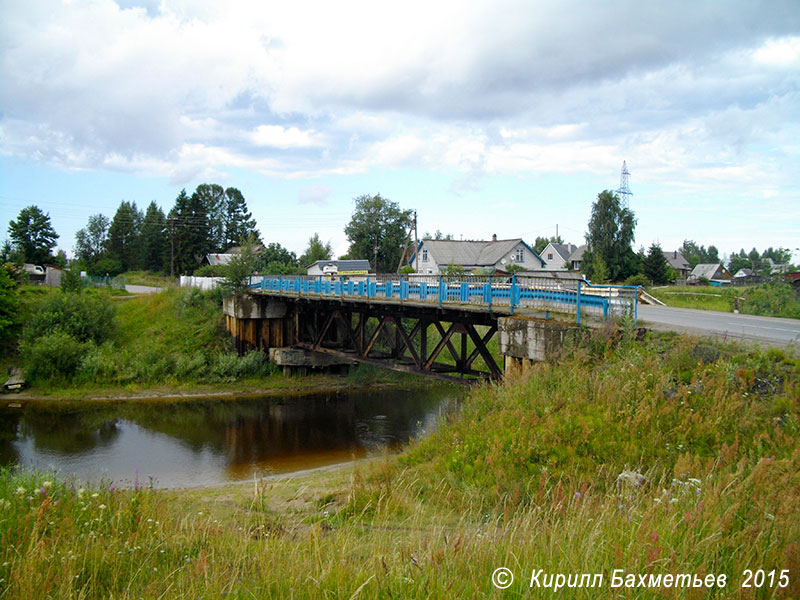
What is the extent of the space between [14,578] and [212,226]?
82.9m

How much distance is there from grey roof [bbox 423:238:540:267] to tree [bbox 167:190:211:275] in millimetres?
32120

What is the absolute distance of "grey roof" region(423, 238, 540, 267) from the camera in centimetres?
5384

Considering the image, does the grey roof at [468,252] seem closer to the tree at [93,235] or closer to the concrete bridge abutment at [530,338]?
the concrete bridge abutment at [530,338]

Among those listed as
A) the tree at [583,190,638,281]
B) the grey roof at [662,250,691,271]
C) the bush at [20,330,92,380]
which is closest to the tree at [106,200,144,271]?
the bush at [20,330,92,380]

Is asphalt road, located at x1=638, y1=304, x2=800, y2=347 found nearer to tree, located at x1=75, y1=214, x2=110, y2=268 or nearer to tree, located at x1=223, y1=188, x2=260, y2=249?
tree, located at x1=223, y1=188, x2=260, y2=249

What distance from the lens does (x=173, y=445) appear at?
1928 centimetres

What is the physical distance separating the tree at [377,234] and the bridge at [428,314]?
38725mm

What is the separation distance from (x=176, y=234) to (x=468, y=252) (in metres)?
38.5

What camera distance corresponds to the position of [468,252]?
56125 mm

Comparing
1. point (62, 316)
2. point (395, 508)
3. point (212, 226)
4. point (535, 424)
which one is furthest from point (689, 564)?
point (212, 226)

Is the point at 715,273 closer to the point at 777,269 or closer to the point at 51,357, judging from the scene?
the point at 777,269

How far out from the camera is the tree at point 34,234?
202 feet

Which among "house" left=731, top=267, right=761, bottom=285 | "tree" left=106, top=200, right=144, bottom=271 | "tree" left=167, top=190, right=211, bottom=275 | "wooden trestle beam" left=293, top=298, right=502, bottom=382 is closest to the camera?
"wooden trestle beam" left=293, top=298, right=502, bottom=382

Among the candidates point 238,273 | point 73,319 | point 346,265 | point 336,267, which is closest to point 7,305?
point 73,319
